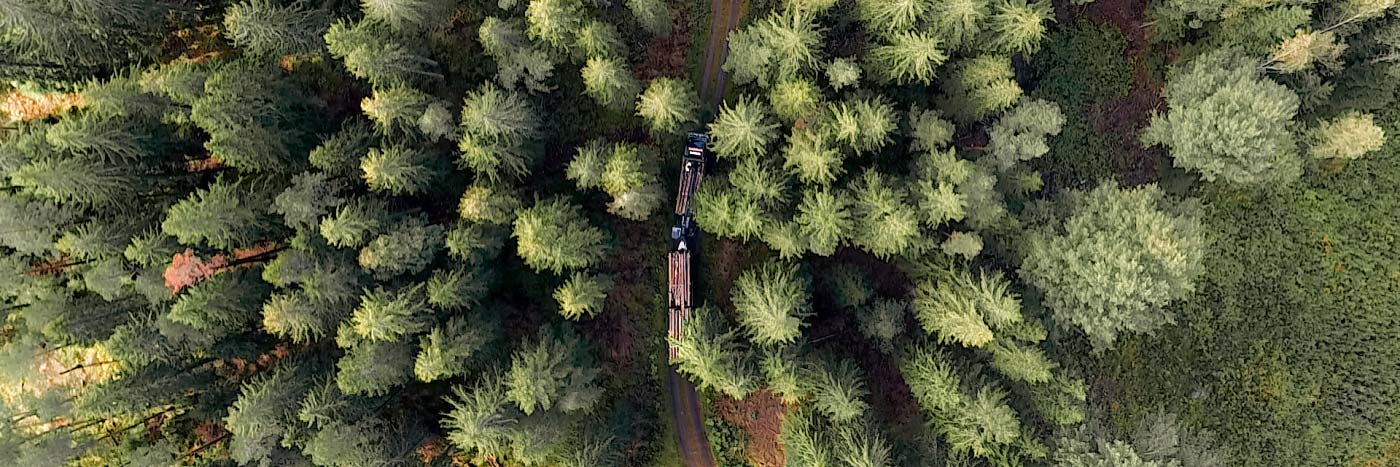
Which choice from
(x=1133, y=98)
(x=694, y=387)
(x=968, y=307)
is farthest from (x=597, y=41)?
(x=1133, y=98)

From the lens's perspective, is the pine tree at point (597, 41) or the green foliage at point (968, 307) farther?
the pine tree at point (597, 41)

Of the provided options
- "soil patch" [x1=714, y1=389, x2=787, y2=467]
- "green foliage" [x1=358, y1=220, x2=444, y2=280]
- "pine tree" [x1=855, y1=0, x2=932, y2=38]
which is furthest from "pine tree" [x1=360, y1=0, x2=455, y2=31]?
"soil patch" [x1=714, y1=389, x2=787, y2=467]

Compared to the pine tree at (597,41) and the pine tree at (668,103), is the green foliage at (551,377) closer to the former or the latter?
the pine tree at (668,103)

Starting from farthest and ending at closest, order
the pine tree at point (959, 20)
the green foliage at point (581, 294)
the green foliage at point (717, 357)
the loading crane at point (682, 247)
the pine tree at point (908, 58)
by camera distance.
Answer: the loading crane at point (682, 247) → the green foliage at point (581, 294) → the green foliage at point (717, 357) → the pine tree at point (908, 58) → the pine tree at point (959, 20)

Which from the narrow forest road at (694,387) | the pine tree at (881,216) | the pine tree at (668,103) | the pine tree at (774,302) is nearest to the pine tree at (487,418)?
the narrow forest road at (694,387)

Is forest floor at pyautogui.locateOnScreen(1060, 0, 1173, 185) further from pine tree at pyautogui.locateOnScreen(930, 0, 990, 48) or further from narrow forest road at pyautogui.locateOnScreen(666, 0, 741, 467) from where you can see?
narrow forest road at pyautogui.locateOnScreen(666, 0, 741, 467)

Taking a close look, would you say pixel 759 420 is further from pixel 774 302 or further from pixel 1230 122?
pixel 1230 122

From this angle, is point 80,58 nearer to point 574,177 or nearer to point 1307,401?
point 574,177

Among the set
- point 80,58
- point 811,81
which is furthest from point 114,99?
point 811,81
